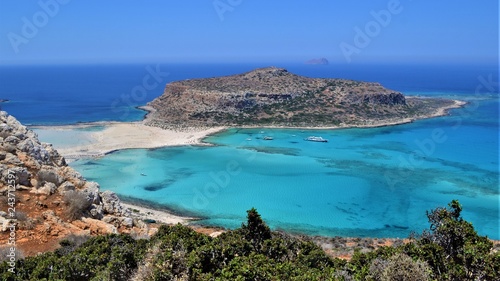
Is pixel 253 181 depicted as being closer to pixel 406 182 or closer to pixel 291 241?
pixel 406 182

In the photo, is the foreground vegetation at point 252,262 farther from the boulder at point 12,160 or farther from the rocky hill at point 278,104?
the rocky hill at point 278,104

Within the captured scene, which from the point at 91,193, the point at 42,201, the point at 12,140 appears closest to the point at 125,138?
the point at 12,140

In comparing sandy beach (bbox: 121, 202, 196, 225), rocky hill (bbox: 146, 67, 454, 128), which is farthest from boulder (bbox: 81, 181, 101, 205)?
rocky hill (bbox: 146, 67, 454, 128)

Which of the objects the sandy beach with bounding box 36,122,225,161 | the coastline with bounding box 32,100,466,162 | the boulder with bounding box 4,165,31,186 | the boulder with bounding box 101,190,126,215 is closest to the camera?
the boulder with bounding box 4,165,31,186

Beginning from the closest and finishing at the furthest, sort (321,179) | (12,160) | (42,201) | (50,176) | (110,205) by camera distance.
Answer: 1. (42,201)
2. (12,160)
3. (50,176)
4. (110,205)
5. (321,179)

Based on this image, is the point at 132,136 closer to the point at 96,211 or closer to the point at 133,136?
the point at 133,136

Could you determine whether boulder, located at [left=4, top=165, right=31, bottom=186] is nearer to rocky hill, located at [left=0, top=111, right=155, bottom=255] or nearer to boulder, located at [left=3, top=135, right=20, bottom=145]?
rocky hill, located at [left=0, top=111, right=155, bottom=255]
